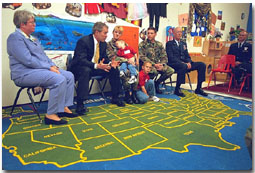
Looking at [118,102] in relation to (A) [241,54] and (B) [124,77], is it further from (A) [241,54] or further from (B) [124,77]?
(A) [241,54]

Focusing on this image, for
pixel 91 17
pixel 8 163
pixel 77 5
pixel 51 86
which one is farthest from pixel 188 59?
pixel 8 163

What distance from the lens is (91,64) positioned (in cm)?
261

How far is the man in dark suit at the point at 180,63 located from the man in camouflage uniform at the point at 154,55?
0.56ft

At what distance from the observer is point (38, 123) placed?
212 centimetres

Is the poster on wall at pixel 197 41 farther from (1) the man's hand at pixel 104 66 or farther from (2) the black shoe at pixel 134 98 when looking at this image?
(1) the man's hand at pixel 104 66

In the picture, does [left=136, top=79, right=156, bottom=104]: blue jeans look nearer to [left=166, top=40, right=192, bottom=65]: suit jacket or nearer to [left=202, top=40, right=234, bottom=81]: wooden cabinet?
[left=166, top=40, right=192, bottom=65]: suit jacket

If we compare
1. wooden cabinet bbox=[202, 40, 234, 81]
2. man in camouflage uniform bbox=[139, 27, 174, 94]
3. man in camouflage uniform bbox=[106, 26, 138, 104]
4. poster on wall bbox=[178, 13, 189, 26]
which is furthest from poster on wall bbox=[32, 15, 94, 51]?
wooden cabinet bbox=[202, 40, 234, 81]

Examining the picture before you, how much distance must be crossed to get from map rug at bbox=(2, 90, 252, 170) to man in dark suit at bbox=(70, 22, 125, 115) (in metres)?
0.30

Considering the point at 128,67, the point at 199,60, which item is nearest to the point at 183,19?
the point at 199,60

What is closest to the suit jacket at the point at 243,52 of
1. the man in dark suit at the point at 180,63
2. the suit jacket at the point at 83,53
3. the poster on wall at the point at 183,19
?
the man in dark suit at the point at 180,63

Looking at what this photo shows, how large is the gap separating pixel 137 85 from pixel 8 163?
6.93 feet

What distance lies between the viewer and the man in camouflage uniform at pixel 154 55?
11.8 feet

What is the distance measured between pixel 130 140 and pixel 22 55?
56.1 inches

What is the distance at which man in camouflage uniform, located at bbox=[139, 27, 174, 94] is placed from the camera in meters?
3.58
